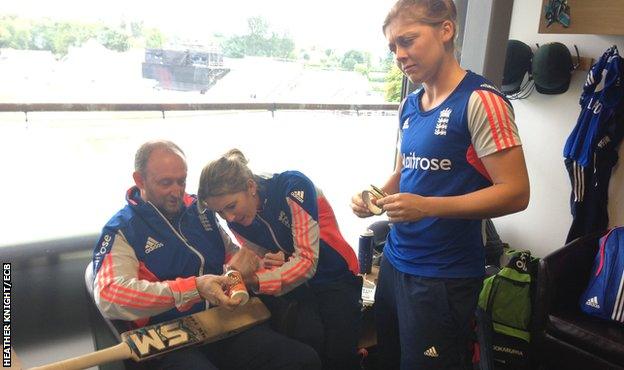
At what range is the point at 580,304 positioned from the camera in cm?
207

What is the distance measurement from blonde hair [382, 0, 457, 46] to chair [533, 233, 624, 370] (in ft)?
4.49

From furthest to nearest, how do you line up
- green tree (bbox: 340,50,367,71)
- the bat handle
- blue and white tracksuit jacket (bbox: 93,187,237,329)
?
green tree (bbox: 340,50,367,71) < blue and white tracksuit jacket (bbox: 93,187,237,329) < the bat handle

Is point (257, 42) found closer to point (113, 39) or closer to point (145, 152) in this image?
point (113, 39)

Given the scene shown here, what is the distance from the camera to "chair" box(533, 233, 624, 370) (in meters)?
1.86

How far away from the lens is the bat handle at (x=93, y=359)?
44.8 inches

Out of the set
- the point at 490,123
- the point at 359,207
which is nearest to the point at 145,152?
the point at 359,207

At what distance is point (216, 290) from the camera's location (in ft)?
4.58

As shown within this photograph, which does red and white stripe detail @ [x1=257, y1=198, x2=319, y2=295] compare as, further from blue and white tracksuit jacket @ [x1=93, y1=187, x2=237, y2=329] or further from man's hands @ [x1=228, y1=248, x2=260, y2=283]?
blue and white tracksuit jacket @ [x1=93, y1=187, x2=237, y2=329]

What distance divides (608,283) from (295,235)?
4.70 feet

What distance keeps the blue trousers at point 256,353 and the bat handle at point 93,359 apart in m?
0.20

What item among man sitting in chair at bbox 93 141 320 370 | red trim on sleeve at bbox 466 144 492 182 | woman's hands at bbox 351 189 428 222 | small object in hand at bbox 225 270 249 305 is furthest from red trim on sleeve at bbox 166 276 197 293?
red trim on sleeve at bbox 466 144 492 182

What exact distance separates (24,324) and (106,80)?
3.25 feet

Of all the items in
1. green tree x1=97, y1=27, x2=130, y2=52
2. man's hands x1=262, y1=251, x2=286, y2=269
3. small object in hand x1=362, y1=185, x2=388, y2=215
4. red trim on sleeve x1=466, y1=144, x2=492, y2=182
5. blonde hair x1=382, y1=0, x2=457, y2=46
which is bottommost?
man's hands x1=262, y1=251, x2=286, y2=269

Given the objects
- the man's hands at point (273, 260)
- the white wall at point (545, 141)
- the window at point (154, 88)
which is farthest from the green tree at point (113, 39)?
the white wall at point (545, 141)
